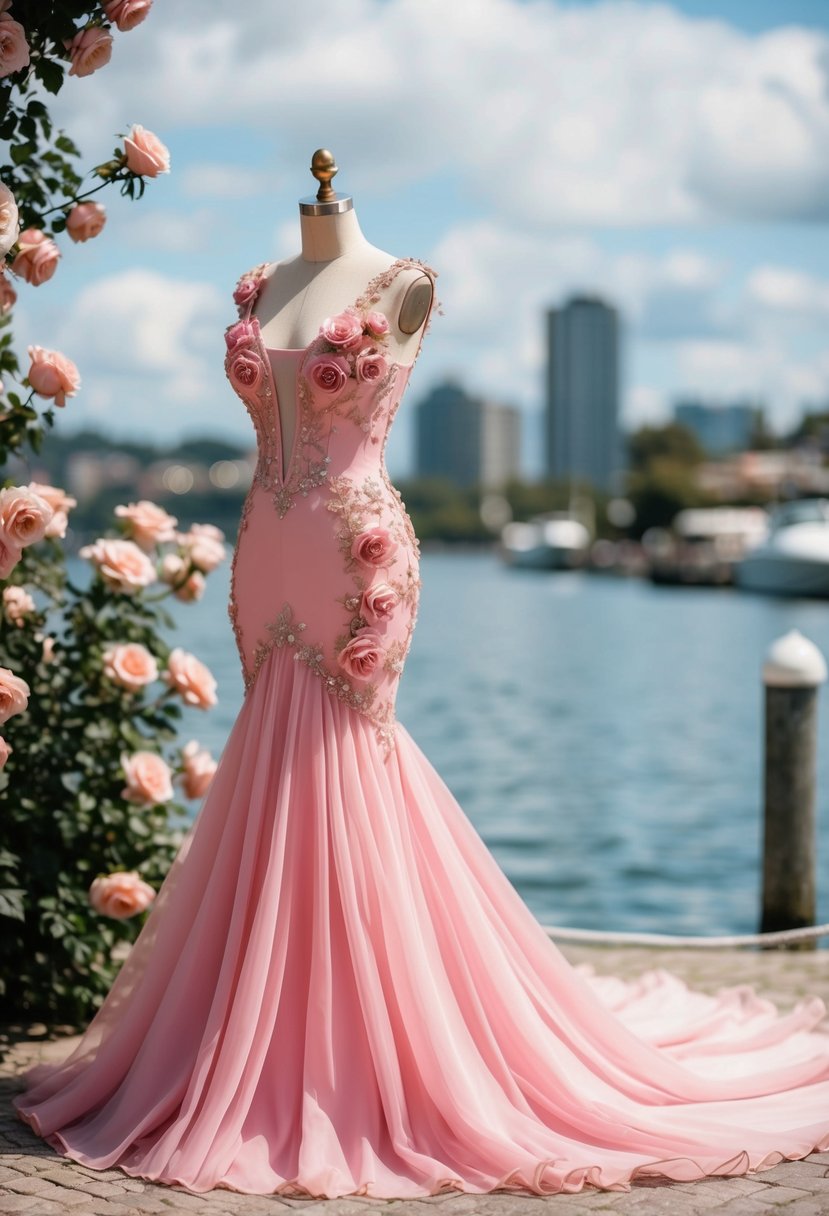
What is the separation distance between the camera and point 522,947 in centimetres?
377

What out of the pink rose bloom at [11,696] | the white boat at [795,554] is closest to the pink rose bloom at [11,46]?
the pink rose bloom at [11,696]

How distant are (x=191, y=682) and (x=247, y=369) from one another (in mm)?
1362

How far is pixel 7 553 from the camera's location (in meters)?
3.79

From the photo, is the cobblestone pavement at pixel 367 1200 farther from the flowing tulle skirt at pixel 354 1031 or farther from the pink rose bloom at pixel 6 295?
the pink rose bloom at pixel 6 295

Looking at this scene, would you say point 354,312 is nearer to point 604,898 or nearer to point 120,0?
point 120,0

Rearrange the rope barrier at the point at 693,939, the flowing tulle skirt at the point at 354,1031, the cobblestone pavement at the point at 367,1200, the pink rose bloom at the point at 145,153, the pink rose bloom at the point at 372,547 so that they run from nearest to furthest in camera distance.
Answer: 1. the cobblestone pavement at the point at 367,1200
2. the flowing tulle skirt at the point at 354,1031
3. the pink rose bloom at the point at 372,547
4. the pink rose bloom at the point at 145,153
5. the rope barrier at the point at 693,939

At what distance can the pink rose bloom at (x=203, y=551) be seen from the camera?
16.1 feet

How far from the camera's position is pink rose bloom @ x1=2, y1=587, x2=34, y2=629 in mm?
4664

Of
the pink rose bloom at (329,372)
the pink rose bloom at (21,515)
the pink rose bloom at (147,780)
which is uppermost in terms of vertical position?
the pink rose bloom at (329,372)

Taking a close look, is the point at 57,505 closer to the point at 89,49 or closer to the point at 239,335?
the point at 239,335

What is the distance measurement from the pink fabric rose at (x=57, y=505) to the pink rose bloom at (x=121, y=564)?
0.12 m

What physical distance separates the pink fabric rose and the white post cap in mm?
3103

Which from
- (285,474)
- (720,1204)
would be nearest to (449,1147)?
(720,1204)

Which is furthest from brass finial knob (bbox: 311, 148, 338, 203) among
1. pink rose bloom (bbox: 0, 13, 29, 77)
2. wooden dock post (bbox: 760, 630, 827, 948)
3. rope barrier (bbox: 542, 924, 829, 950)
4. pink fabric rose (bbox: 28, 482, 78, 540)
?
wooden dock post (bbox: 760, 630, 827, 948)
